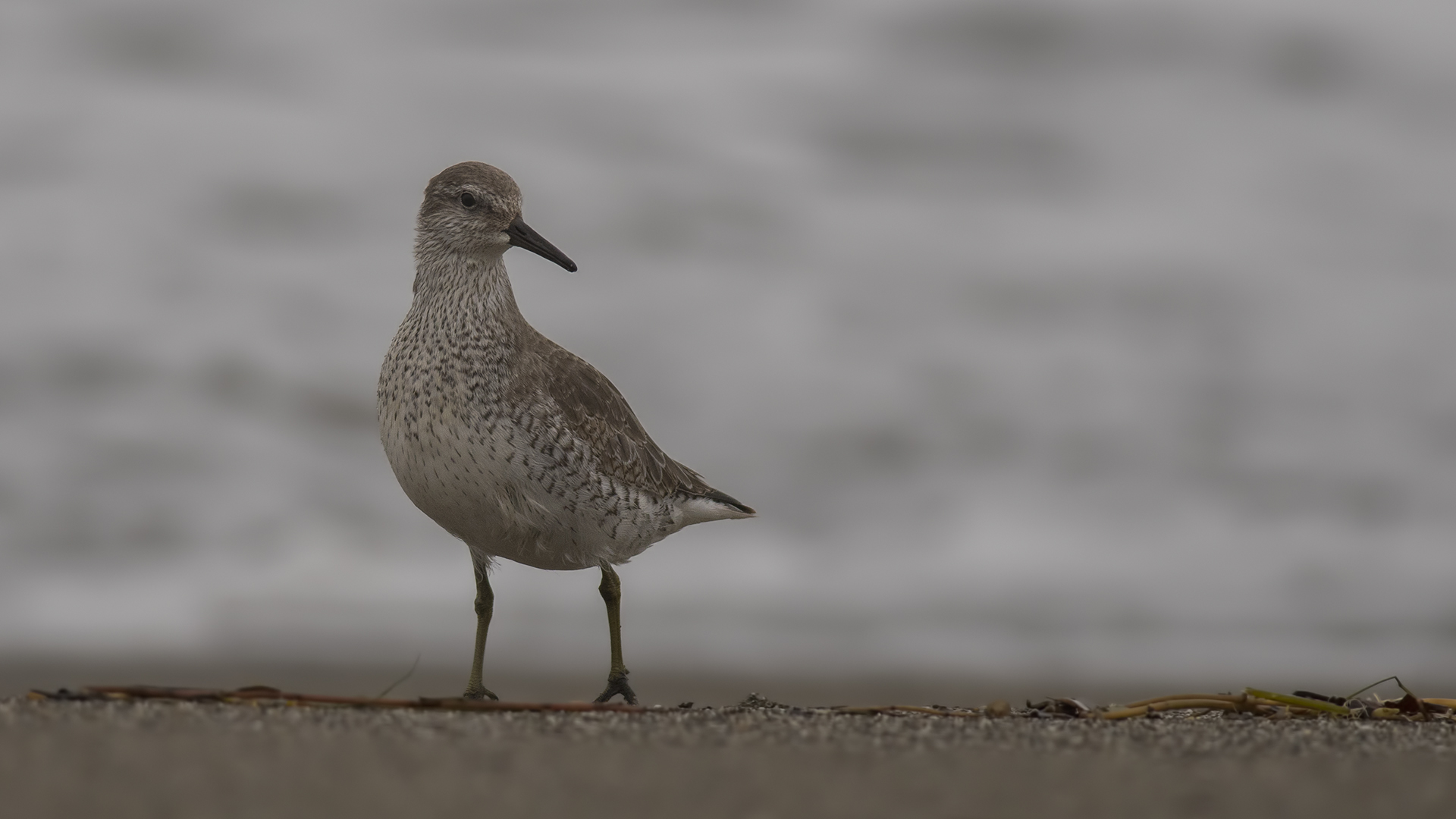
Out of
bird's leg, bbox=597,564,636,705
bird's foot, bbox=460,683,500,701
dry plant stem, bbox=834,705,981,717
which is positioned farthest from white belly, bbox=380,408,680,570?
dry plant stem, bbox=834,705,981,717

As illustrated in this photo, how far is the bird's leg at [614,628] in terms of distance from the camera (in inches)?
326

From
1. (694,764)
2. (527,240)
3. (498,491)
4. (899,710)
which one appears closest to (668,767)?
(694,764)

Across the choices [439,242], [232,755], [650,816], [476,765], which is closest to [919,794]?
[650,816]

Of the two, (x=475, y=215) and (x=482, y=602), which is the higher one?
(x=475, y=215)

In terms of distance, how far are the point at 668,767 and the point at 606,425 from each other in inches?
153

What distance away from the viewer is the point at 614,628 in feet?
28.0

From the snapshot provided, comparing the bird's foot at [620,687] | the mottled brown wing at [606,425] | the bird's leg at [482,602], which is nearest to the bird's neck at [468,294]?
→ the mottled brown wing at [606,425]

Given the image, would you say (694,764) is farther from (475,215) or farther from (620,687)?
(475,215)

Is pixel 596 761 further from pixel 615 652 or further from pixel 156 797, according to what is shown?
pixel 615 652

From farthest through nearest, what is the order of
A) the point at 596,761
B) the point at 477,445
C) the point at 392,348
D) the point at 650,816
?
the point at 392,348 → the point at 477,445 → the point at 596,761 → the point at 650,816

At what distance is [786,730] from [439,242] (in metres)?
4.02

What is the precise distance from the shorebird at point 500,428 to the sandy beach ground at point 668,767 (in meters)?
2.11

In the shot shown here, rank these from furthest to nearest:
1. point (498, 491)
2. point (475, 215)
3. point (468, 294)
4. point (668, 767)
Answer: point (475, 215), point (468, 294), point (498, 491), point (668, 767)

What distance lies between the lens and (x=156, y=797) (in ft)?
12.9
